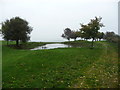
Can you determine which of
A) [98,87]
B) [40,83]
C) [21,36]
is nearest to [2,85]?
[40,83]

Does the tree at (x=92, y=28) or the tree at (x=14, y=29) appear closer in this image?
the tree at (x=92, y=28)

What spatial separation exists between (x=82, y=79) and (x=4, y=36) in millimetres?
42948

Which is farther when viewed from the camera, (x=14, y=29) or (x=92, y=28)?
(x=14, y=29)

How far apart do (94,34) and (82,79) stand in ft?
86.7

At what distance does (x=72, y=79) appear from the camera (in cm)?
1155

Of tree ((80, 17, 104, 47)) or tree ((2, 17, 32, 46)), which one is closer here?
tree ((80, 17, 104, 47))

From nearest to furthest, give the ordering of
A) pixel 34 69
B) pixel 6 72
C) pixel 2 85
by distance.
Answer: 1. pixel 2 85
2. pixel 6 72
3. pixel 34 69

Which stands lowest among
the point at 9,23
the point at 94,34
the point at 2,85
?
the point at 2,85

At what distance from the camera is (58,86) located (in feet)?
33.0

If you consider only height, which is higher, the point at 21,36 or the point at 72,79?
the point at 21,36

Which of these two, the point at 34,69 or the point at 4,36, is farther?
the point at 4,36

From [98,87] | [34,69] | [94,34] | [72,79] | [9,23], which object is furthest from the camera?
[9,23]

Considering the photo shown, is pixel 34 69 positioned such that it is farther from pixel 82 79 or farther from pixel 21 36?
pixel 21 36

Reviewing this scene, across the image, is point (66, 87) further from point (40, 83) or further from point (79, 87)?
point (40, 83)
